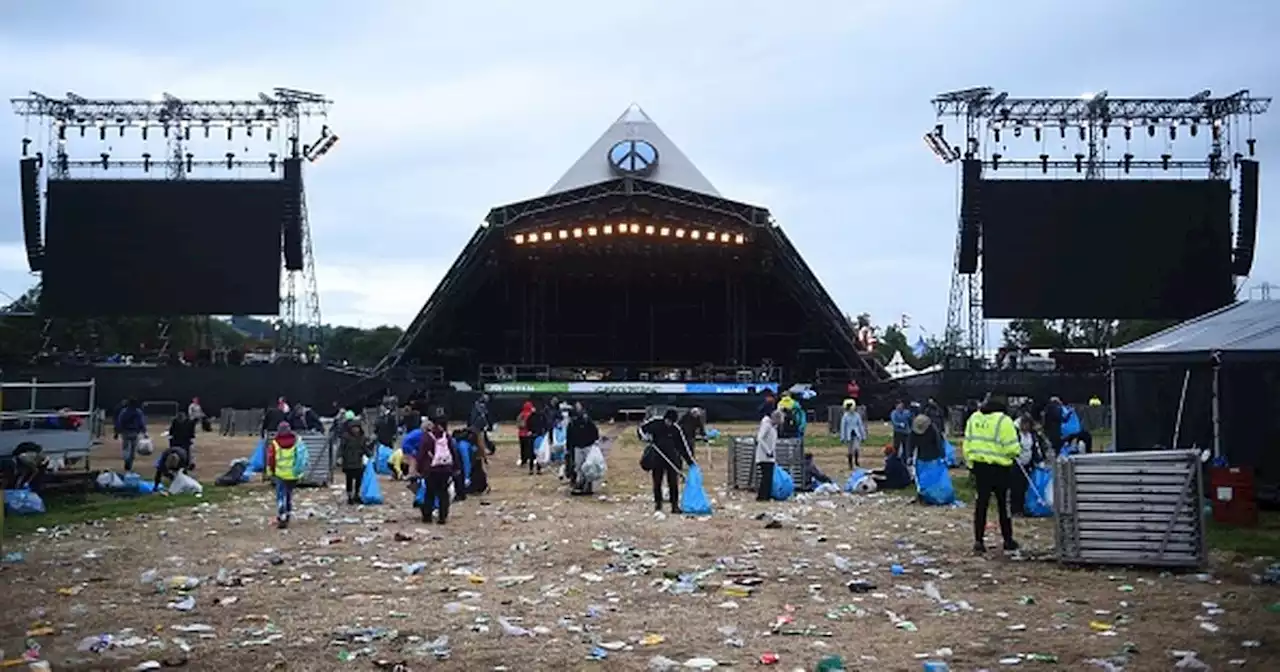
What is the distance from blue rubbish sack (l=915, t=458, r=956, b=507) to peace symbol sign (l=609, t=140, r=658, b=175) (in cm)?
3133

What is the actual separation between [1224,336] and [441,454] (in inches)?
407

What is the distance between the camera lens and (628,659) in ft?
22.2


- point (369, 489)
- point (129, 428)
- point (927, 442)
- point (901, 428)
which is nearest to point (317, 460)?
point (369, 489)

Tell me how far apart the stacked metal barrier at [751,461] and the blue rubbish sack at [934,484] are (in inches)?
88.7

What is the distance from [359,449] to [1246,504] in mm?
11629

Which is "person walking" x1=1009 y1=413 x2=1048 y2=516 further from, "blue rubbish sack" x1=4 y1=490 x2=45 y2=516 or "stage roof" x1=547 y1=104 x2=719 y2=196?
"stage roof" x1=547 y1=104 x2=719 y2=196

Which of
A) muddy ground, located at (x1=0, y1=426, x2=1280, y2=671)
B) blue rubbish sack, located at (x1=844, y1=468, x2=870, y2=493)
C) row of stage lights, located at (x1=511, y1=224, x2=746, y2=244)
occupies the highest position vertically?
row of stage lights, located at (x1=511, y1=224, x2=746, y2=244)

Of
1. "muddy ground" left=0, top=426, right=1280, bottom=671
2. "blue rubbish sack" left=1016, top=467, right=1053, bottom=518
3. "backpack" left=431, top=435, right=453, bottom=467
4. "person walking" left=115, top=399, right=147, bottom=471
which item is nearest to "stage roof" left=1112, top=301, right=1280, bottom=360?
"blue rubbish sack" left=1016, top=467, right=1053, bottom=518

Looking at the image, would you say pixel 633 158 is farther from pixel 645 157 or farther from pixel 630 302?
pixel 630 302

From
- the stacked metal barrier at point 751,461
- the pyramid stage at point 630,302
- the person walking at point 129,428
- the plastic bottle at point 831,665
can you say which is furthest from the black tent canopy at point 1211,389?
the pyramid stage at point 630,302

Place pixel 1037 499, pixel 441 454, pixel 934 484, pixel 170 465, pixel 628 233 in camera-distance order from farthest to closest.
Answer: pixel 628 233 < pixel 170 465 < pixel 934 484 < pixel 1037 499 < pixel 441 454

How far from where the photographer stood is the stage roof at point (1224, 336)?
13.5m

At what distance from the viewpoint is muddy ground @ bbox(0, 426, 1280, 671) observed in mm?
6891

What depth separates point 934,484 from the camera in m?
15.3
